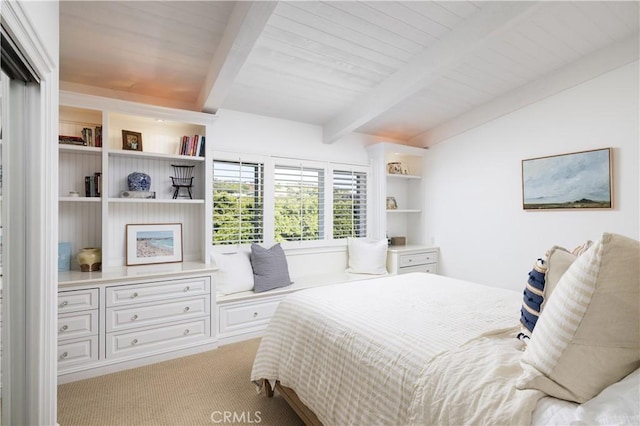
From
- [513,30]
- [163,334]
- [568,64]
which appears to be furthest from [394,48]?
[163,334]

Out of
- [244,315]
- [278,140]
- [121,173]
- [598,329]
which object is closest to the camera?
[598,329]

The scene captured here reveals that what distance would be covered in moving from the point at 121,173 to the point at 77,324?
1.35 meters

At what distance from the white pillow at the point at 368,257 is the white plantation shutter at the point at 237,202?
1.26 metres

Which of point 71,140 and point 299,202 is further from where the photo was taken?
point 299,202

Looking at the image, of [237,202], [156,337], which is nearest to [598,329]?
[156,337]

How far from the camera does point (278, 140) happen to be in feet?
12.5

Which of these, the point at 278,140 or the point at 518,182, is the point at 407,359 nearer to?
the point at 278,140

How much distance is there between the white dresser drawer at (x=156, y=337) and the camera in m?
2.53

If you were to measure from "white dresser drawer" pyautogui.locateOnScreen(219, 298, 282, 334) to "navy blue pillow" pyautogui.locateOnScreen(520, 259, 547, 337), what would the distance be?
2.40 m

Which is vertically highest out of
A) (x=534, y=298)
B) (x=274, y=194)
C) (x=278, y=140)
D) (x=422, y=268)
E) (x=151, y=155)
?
(x=278, y=140)

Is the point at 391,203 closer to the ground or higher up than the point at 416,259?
higher up

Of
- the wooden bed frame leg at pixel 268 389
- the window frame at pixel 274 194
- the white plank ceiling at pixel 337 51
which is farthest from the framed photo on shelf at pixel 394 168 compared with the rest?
the wooden bed frame leg at pixel 268 389

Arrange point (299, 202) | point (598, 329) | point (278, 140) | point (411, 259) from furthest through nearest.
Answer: point (411, 259), point (299, 202), point (278, 140), point (598, 329)

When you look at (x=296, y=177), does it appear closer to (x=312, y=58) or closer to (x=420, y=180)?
(x=312, y=58)
